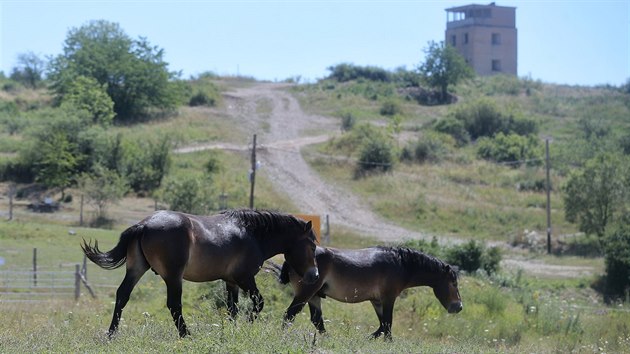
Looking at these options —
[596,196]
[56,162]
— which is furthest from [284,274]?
[56,162]

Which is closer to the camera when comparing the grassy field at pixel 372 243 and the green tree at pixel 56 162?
the grassy field at pixel 372 243

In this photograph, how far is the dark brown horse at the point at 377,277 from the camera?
14.3 metres

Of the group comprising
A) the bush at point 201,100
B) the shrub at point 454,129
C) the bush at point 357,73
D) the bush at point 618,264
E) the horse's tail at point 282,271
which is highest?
the bush at point 357,73

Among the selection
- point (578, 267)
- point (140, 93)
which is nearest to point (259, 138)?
point (140, 93)

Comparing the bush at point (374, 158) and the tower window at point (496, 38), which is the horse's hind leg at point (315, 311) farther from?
the tower window at point (496, 38)

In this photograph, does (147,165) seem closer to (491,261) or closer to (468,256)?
(468,256)

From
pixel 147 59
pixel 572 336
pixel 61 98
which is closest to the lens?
pixel 572 336

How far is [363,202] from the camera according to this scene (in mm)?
62000

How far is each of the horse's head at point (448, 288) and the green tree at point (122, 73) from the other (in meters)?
69.5

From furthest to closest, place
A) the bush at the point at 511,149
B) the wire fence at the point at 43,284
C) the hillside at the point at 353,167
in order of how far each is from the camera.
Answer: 1. the bush at the point at 511,149
2. the hillside at the point at 353,167
3. the wire fence at the point at 43,284

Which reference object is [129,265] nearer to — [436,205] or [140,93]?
[436,205]

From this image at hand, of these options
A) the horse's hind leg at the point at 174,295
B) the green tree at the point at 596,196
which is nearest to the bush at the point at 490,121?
the green tree at the point at 596,196

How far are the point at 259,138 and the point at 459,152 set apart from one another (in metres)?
16.6

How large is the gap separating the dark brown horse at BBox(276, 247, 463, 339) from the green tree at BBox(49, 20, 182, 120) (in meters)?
69.4
